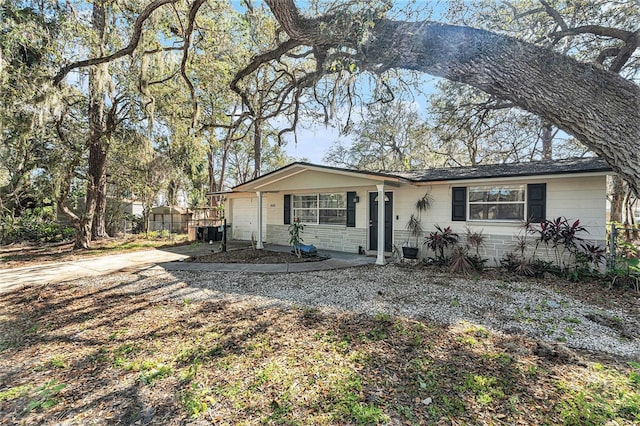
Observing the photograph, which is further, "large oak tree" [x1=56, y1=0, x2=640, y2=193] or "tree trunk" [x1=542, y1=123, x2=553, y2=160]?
"tree trunk" [x1=542, y1=123, x2=553, y2=160]

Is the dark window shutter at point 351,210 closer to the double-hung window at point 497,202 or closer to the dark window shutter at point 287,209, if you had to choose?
the dark window shutter at point 287,209

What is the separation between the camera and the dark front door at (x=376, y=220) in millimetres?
9203

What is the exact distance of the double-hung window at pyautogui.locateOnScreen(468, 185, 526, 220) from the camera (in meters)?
7.30

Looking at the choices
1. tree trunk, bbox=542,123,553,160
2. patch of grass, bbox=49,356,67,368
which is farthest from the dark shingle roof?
patch of grass, bbox=49,356,67,368

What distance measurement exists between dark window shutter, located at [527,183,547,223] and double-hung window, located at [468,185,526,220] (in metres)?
0.15

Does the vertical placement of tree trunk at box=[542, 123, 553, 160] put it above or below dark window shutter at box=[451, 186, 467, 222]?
above

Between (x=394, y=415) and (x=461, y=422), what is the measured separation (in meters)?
0.48

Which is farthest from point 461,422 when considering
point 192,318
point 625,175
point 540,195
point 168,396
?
point 540,195

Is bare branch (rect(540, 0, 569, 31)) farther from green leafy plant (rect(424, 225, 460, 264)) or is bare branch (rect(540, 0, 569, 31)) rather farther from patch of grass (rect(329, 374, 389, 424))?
patch of grass (rect(329, 374, 389, 424))

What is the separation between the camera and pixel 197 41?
7.66 meters

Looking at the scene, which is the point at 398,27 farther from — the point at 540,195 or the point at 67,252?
the point at 67,252

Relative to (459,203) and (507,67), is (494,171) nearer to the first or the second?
(459,203)

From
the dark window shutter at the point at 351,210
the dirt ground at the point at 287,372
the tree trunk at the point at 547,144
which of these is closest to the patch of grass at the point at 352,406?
the dirt ground at the point at 287,372

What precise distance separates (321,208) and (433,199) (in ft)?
12.7
